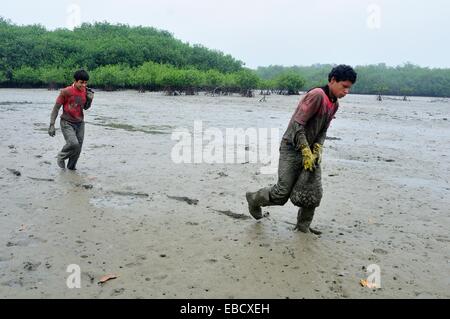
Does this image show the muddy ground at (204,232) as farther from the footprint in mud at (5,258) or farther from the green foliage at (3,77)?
the green foliage at (3,77)

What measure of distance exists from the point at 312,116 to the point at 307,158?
48cm

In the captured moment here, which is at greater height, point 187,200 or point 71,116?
point 71,116

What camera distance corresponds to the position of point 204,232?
4.86 meters

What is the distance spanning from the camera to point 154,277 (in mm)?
3695

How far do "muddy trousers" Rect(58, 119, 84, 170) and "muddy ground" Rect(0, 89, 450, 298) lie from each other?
298mm

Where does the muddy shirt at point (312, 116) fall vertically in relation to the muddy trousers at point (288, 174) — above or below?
above

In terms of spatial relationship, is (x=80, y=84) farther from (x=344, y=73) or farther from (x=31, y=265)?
(x=344, y=73)

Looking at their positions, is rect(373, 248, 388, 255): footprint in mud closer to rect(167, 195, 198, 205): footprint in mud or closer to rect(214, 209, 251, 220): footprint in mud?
rect(214, 209, 251, 220): footprint in mud

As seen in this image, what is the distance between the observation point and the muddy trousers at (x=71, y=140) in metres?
7.33

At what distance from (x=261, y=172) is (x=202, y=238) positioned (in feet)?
11.9

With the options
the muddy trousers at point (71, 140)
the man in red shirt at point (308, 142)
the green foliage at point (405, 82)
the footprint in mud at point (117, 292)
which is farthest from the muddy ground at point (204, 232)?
the green foliage at point (405, 82)
